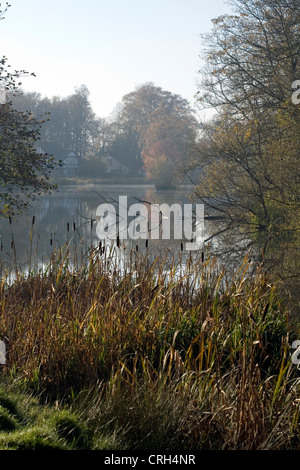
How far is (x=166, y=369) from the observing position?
231 inches

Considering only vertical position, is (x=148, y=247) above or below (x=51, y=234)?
above

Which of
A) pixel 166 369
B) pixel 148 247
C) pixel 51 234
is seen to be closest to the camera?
pixel 166 369

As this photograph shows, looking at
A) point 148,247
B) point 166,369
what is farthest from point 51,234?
point 166,369

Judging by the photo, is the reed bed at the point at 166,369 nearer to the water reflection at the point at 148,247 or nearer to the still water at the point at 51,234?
the water reflection at the point at 148,247

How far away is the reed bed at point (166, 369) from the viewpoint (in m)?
4.26

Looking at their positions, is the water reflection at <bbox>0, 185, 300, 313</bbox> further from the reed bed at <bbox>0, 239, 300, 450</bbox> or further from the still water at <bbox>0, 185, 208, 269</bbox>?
the reed bed at <bbox>0, 239, 300, 450</bbox>

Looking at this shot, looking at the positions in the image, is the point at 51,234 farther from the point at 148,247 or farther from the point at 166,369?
the point at 166,369

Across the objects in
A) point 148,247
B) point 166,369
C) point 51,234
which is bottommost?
point 166,369

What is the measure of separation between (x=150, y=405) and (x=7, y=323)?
8.25ft

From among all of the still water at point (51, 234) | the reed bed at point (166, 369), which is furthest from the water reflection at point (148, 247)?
the reed bed at point (166, 369)

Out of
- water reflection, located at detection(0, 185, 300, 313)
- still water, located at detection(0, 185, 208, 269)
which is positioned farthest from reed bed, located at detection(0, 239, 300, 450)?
still water, located at detection(0, 185, 208, 269)

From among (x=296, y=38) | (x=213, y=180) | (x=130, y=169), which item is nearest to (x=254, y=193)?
(x=213, y=180)

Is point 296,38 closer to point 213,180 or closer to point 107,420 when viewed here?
point 213,180
